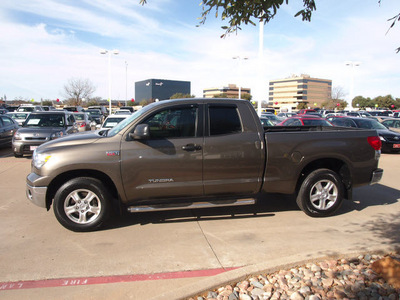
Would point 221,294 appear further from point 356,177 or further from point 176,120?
point 356,177

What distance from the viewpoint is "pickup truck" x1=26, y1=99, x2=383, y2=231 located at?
4.23 meters

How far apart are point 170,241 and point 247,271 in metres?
1.31

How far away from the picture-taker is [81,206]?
4.28m

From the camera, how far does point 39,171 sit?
13.9 feet

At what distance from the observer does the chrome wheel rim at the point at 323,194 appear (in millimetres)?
4902

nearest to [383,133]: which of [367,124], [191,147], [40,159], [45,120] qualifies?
[367,124]

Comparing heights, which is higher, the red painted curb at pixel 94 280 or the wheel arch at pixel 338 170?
the wheel arch at pixel 338 170

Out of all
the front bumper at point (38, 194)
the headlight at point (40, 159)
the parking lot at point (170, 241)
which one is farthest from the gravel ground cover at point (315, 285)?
the headlight at point (40, 159)

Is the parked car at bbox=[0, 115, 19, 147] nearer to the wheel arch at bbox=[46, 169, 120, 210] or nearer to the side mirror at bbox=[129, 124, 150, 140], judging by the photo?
the wheel arch at bbox=[46, 169, 120, 210]

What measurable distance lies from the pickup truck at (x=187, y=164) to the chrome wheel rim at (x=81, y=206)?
1cm

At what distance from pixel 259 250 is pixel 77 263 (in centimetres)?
224

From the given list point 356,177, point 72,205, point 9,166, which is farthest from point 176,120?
point 9,166

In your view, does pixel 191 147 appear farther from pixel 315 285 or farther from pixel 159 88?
pixel 159 88

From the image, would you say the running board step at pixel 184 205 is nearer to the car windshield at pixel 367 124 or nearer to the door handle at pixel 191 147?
the door handle at pixel 191 147
